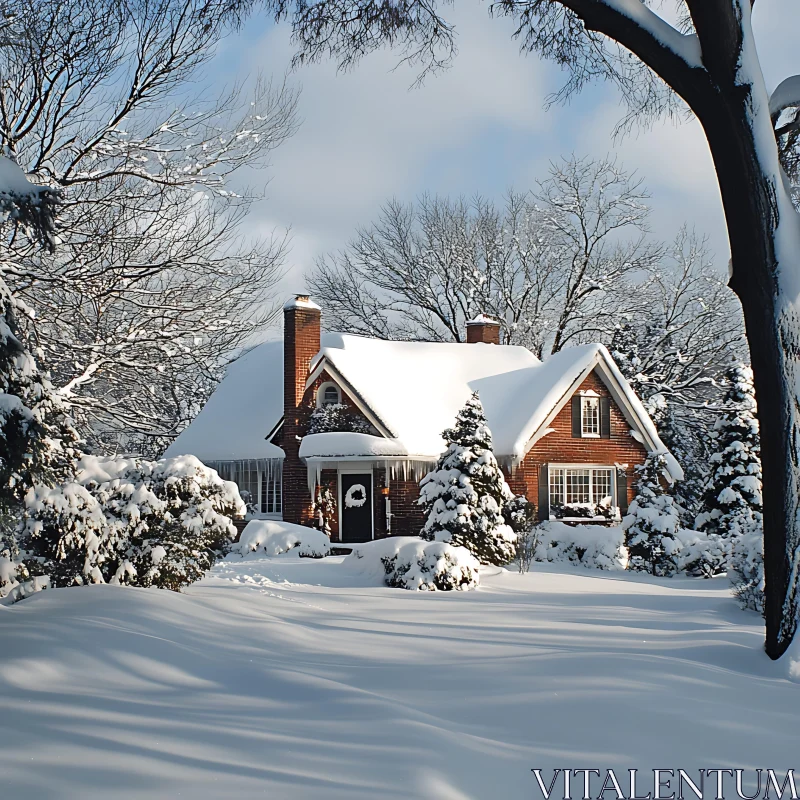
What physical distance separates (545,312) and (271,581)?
91.1 ft

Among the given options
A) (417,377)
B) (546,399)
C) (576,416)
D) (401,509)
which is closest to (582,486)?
(576,416)

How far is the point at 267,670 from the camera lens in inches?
288

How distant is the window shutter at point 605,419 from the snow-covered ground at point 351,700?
56.1ft

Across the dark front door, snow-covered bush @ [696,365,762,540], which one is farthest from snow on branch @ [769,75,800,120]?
the dark front door

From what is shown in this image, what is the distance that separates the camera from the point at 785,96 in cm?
893

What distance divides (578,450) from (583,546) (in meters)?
5.62

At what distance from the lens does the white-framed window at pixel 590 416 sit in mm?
27688

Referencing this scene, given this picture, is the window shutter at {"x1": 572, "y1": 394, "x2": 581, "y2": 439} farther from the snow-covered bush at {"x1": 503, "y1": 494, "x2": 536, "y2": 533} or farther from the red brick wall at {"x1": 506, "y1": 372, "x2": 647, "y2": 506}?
the snow-covered bush at {"x1": 503, "y1": 494, "x2": 536, "y2": 533}

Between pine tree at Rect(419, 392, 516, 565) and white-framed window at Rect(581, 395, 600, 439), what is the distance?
8669 mm

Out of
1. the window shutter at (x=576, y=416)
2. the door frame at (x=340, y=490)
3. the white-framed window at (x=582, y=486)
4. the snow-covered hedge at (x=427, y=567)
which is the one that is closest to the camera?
the snow-covered hedge at (x=427, y=567)

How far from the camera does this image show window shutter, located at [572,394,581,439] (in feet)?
90.2

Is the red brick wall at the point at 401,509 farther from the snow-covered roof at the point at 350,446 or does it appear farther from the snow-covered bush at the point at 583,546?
the snow-covered bush at the point at 583,546

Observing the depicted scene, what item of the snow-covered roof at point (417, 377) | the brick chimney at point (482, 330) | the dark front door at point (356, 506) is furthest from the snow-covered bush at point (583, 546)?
the brick chimney at point (482, 330)

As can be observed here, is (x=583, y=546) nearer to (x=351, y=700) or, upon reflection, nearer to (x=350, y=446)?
(x=350, y=446)
